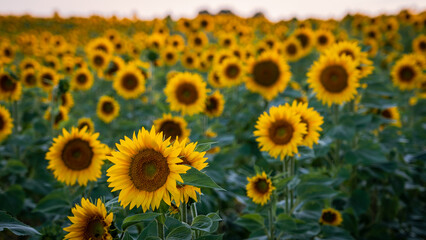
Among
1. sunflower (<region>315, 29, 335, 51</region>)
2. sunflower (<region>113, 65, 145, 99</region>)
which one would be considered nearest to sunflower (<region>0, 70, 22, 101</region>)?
sunflower (<region>113, 65, 145, 99</region>)

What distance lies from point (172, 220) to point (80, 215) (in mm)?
378

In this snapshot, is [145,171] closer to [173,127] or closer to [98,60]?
[173,127]

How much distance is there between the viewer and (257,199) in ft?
6.77

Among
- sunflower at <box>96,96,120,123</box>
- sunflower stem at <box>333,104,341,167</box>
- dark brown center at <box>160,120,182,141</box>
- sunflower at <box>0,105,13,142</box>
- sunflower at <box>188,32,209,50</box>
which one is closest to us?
dark brown center at <box>160,120,182,141</box>

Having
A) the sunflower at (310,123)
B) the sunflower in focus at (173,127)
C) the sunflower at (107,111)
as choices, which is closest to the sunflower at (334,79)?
the sunflower at (310,123)

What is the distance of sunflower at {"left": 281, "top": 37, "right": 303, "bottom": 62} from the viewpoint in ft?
17.7

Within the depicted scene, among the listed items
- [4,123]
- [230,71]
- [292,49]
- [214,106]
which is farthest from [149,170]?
[292,49]

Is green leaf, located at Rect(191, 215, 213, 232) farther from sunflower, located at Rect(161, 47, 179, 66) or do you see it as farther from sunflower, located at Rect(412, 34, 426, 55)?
sunflower, located at Rect(412, 34, 426, 55)

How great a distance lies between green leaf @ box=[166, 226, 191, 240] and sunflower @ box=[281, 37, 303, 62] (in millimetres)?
4399

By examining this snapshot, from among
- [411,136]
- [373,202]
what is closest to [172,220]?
[373,202]

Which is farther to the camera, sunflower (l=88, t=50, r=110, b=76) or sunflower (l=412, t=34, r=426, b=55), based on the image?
sunflower (l=412, t=34, r=426, b=55)

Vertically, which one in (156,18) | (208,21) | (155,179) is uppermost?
(156,18)

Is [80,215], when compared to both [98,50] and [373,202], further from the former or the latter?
[98,50]

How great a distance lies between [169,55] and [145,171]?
4712 mm
